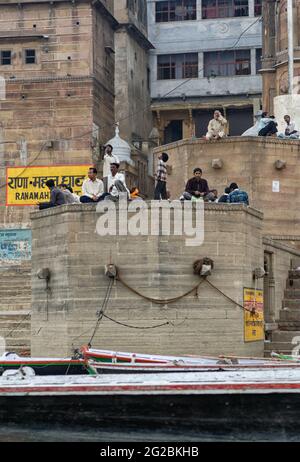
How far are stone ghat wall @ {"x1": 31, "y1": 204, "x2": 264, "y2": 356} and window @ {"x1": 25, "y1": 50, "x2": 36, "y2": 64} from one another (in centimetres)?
2391

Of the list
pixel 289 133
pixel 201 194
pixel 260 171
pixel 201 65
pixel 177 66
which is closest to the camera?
pixel 201 194

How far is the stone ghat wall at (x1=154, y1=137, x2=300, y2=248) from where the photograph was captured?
32750mm

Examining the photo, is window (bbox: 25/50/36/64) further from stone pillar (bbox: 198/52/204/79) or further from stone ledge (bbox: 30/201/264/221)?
stone ledge (bbox: 30/201/264/221)

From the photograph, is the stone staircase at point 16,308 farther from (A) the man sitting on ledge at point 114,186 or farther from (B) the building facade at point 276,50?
(B) the building facade at point 276,50

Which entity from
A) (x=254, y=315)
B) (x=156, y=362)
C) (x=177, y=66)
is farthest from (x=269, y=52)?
(x=156, y=362)

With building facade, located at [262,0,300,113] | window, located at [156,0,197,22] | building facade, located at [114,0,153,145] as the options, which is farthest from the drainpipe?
window, located at [156,0,197,22]

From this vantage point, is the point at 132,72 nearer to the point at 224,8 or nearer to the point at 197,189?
the point at 224,8

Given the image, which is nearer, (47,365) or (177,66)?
(47,365)

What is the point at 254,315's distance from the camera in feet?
85.8

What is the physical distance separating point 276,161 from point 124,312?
9872mm

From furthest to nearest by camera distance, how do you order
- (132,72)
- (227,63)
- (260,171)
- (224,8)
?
(224,8)
(227,63)
(132,72)
(260,171)

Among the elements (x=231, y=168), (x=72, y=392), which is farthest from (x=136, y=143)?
(x=72, y=392)

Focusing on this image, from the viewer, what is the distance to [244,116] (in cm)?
5772

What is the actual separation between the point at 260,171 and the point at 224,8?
27.4 metres
